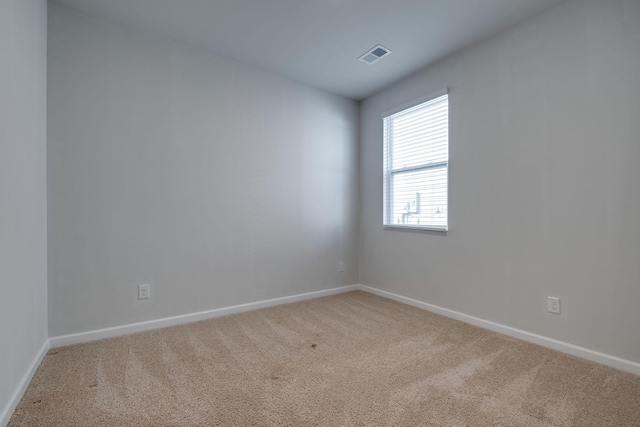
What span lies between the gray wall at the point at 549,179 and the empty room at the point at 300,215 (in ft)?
0.04

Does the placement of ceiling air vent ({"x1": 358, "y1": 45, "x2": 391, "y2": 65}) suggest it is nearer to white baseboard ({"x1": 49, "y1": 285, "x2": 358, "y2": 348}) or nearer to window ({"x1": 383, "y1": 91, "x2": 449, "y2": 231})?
window ({"x1": 383, "y1": 91, "x2": 449, "y2": 231})

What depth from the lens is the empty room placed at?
1.55 m

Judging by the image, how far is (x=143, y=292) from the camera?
243 cm

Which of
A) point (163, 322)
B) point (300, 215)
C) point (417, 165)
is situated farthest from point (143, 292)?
point (417, 165)

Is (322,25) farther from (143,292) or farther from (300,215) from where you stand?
(143,292)

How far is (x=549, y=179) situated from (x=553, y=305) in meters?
0.92

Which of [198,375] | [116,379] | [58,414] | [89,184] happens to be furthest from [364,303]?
[89,184]

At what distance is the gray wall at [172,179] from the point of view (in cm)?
217

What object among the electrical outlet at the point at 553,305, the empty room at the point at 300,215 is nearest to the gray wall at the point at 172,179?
the empty room at the point at 300,215

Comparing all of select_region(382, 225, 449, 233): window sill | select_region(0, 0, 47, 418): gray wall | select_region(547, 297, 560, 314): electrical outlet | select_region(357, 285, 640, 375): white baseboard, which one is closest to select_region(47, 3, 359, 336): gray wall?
select_region(0, 0, 47, 418): gray wall

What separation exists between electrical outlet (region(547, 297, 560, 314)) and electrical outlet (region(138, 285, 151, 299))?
3.10 metres

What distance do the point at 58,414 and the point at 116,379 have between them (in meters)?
0.31

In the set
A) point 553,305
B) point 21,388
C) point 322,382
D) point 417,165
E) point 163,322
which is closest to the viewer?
point 21,388

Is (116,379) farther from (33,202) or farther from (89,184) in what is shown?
(89,184)
